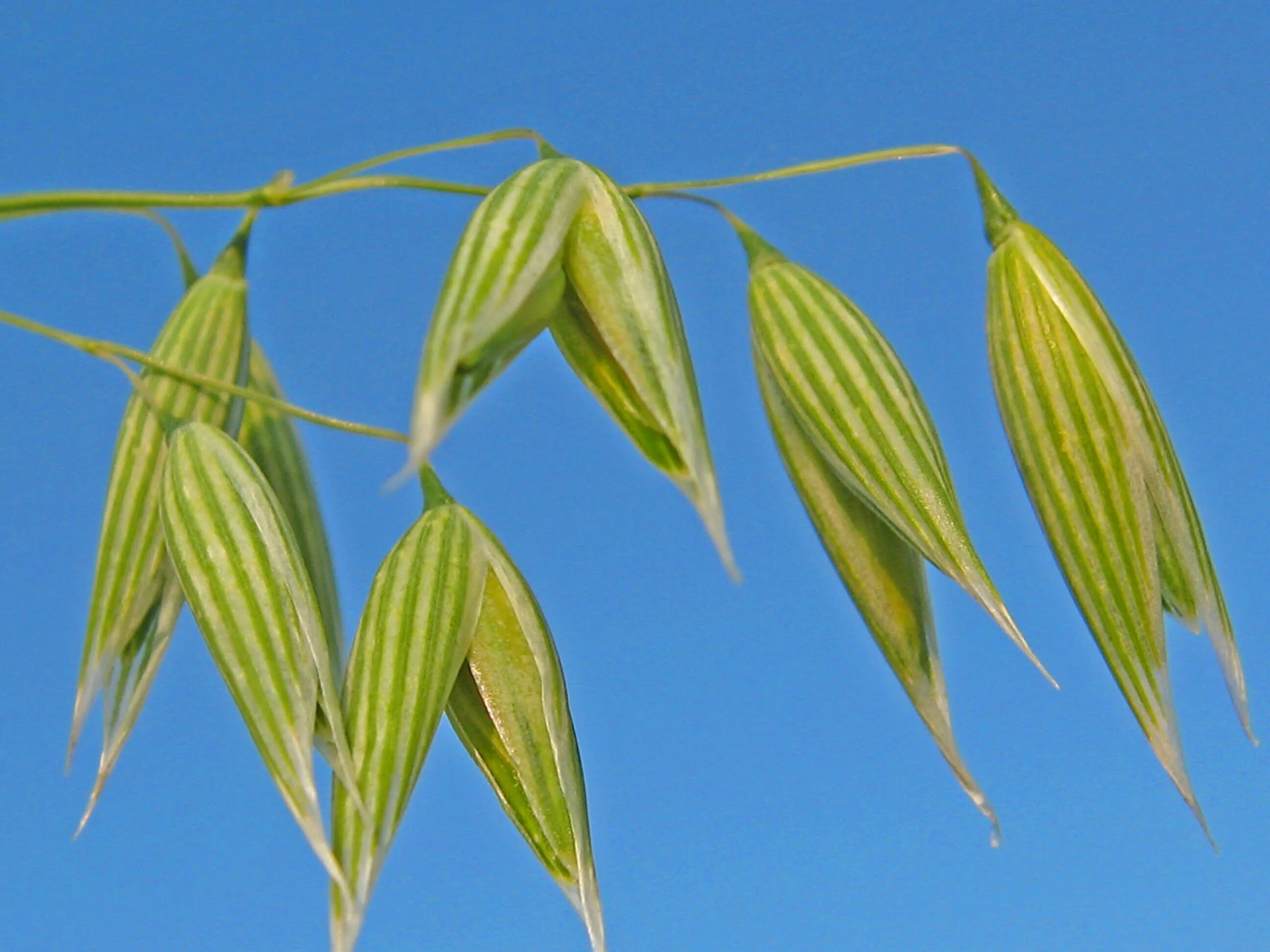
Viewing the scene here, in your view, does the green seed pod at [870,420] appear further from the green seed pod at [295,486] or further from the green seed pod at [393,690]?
the green seed pod at [295,486]

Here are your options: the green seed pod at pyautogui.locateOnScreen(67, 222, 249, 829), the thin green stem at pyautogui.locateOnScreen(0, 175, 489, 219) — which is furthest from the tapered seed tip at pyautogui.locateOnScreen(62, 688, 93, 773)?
the thin green stem at pyautogui.locateOnScreen(0, 175, 489, 219)

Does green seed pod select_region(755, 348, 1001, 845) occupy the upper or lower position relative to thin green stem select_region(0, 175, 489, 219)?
lower

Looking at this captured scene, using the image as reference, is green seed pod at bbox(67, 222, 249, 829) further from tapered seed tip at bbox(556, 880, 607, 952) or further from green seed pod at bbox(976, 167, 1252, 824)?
green seed pod at bbox(976, 167, 1252, 824)

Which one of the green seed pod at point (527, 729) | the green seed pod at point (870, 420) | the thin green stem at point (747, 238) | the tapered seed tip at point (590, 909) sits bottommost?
the tapered seed tip at point (590, 909)

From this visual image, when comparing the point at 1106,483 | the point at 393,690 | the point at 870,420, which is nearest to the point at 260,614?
the point at 393,690

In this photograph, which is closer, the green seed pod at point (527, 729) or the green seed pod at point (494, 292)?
the green seed pod at point (494, 292)

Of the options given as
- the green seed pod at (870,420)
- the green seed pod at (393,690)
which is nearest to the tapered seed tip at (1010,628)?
the green seed pod at (870,420)
